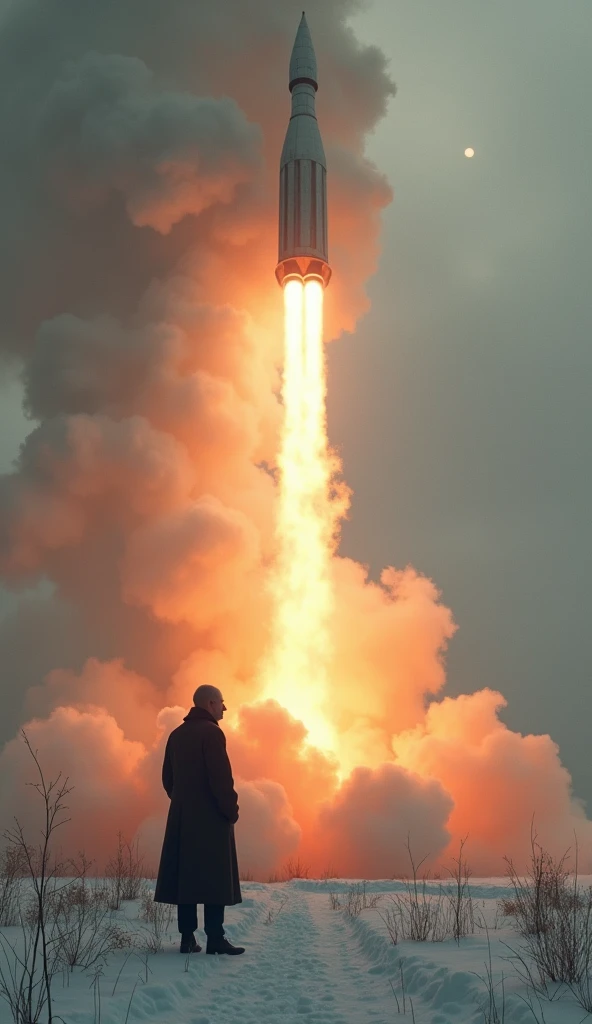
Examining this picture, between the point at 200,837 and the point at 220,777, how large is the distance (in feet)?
1.92

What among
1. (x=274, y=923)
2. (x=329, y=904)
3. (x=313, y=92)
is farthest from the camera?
(x=313, y=92)

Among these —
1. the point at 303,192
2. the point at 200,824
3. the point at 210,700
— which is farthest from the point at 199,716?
the point at 303,192

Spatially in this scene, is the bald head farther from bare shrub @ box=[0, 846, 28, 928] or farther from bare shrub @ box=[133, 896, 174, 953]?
bare shrub @ box=[0, 846, 28, 928]

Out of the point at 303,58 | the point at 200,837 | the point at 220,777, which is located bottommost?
the point at 200,837

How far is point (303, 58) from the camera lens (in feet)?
133

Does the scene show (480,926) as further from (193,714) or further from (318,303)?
(318,303)

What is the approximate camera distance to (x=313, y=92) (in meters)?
40.2

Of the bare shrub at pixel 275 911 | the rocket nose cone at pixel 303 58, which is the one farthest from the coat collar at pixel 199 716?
the rocket nose cone at pixel 303 58

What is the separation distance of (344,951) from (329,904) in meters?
6.65

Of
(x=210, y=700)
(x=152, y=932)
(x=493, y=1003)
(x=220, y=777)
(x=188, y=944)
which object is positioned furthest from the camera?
(x=152, y=932)

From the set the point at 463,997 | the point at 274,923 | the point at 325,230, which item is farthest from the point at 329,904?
the point at 325,230

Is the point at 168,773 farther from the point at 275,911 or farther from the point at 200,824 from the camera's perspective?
the point at 275,911

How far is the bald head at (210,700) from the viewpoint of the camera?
8336 millimetres

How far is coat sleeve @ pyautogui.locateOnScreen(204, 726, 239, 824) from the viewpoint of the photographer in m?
7.89
